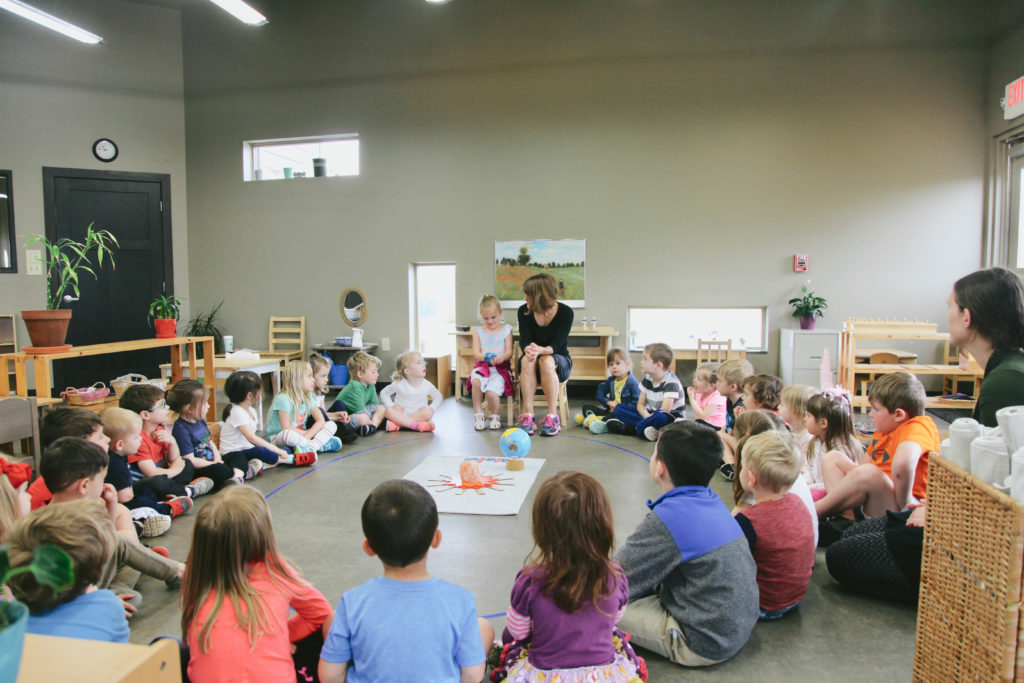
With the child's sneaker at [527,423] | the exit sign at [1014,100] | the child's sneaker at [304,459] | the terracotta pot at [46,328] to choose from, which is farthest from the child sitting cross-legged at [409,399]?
the exit sign at [1014,100]

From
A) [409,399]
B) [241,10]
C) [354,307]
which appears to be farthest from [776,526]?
[354,307]

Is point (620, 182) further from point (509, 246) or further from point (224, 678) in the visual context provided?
point (224, 678)

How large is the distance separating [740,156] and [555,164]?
1993mm

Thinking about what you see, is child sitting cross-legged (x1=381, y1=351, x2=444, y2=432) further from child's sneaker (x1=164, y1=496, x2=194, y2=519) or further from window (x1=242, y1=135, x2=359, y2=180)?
window (x1=242, y1=135, x2=359, y2=180)

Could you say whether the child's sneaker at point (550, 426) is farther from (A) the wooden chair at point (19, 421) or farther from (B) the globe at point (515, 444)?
(A) the wooden chair at point (19, 421)

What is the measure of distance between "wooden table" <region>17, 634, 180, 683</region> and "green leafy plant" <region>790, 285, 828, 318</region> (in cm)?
674

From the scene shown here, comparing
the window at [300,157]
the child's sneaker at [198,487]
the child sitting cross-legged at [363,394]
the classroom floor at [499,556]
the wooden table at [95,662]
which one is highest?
the window at [300,157]

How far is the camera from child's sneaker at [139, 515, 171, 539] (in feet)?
9.33

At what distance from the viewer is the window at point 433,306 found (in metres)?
7.54

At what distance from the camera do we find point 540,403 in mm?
6148

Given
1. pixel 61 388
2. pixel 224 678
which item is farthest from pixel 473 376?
pixel 61 388

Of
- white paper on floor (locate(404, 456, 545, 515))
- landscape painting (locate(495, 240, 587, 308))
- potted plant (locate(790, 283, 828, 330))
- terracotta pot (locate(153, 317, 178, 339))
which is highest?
landscape painting (locate(495, 240, 587, 308))

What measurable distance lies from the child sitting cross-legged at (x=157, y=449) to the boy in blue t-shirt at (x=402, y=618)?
7.06ft

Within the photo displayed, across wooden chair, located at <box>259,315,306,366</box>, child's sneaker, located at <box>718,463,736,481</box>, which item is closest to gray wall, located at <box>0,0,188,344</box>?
wooden chair, located at <box>259,315,306,366</box>
